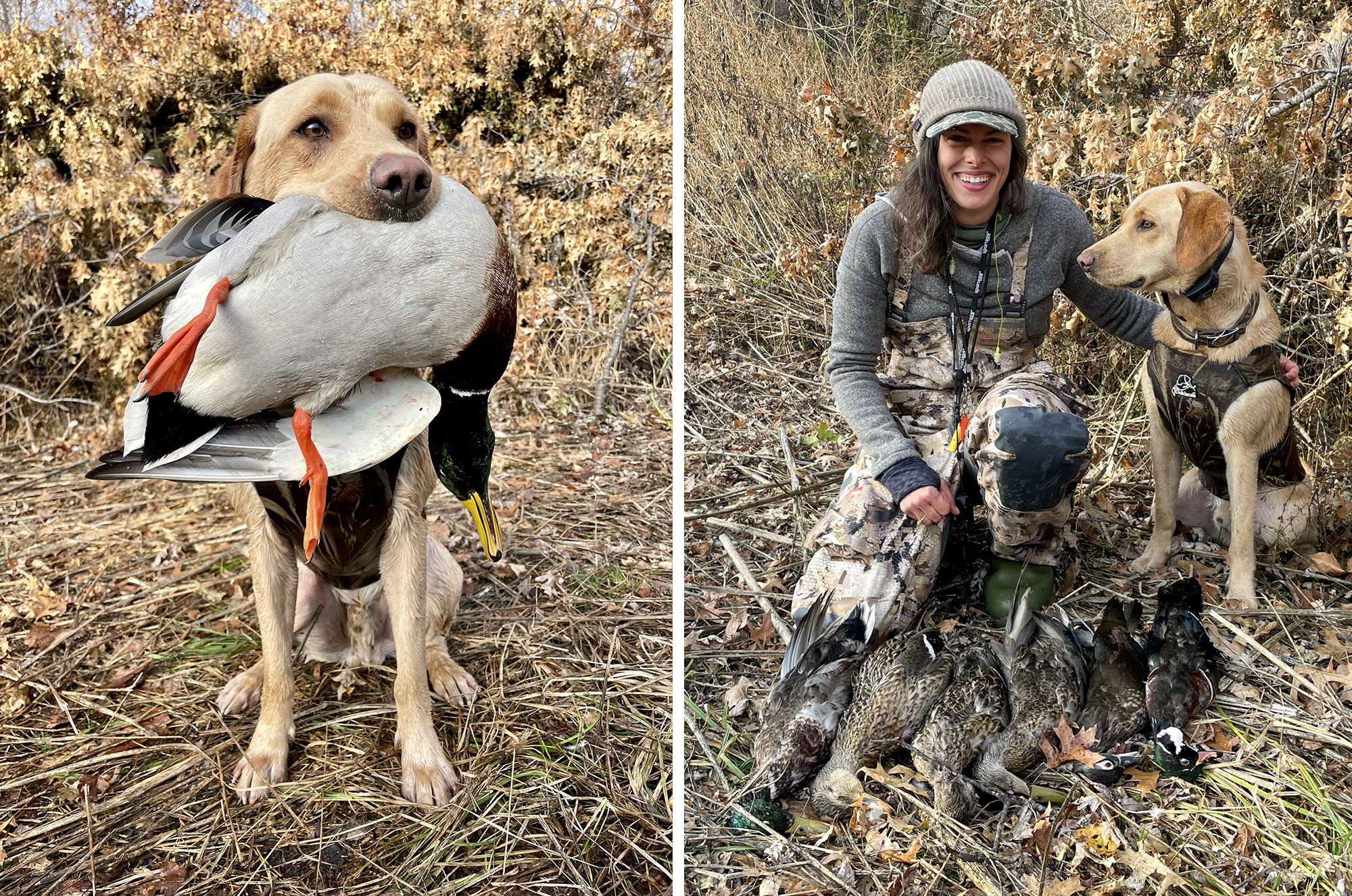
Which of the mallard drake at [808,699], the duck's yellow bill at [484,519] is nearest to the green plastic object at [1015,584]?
the mallard drake at [808,699]

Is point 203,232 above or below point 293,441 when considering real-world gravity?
above

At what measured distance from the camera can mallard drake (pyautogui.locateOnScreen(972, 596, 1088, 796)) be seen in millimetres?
2205

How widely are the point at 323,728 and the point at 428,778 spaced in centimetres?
45

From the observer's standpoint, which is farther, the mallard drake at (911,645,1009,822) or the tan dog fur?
the mallard drake at (911,645,1009,822)

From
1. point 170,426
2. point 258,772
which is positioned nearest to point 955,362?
point 170,426

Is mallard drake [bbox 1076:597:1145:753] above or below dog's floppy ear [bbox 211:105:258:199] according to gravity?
below

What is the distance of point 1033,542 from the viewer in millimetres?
2660

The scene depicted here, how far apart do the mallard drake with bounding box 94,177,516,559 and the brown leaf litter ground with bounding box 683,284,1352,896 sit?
1.33 meters

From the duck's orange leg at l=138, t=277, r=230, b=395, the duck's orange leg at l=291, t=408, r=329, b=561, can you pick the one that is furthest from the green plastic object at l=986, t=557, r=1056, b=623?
the duck's orange leg at l=138, t=277, r=230, b=395

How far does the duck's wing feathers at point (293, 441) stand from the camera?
5.88ft

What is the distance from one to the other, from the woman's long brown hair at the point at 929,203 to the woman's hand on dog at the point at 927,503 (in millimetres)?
713

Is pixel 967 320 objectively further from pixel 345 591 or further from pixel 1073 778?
pixel 345 591

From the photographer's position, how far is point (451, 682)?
2.78 metres

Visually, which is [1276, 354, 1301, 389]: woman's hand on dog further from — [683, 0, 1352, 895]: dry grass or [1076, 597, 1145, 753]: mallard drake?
[1076, 597, 1145, 753]: mallard drake
